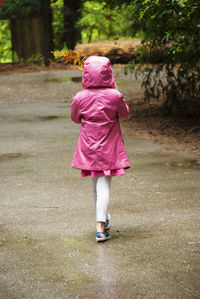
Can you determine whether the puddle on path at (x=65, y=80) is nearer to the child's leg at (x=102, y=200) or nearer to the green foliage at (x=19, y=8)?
the green foliage at (x=19, y=8)

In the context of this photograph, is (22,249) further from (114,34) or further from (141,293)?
(114,34)

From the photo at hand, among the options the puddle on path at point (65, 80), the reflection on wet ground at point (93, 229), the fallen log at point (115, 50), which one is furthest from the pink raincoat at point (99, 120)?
the fallen log at point (115, 50)

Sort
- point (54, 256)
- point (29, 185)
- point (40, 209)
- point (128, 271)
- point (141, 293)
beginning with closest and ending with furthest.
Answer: point (141, 293)
point (128, 271)
point (54, 256)
point (40, 209)
point (29, 185)

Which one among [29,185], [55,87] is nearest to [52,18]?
[55,87]

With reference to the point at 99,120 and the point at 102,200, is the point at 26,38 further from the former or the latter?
the point at 102,200

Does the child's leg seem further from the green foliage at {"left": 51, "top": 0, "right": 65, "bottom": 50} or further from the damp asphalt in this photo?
the green foliage at {"left": 51, "top": 0, "right": 65, "bottom": 50}

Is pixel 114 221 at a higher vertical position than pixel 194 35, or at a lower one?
lower

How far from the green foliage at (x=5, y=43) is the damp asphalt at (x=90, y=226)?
66.9ft

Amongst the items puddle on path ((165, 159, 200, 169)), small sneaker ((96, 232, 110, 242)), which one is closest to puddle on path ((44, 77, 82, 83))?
puddle on path ((165, 159, 200, 169))

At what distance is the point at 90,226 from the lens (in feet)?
17.6

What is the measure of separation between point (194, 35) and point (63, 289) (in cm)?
637

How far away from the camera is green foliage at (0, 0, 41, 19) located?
795 inches

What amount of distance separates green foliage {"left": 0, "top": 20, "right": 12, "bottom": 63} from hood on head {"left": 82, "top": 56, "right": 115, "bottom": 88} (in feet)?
80.6

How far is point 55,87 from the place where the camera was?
1586cm
